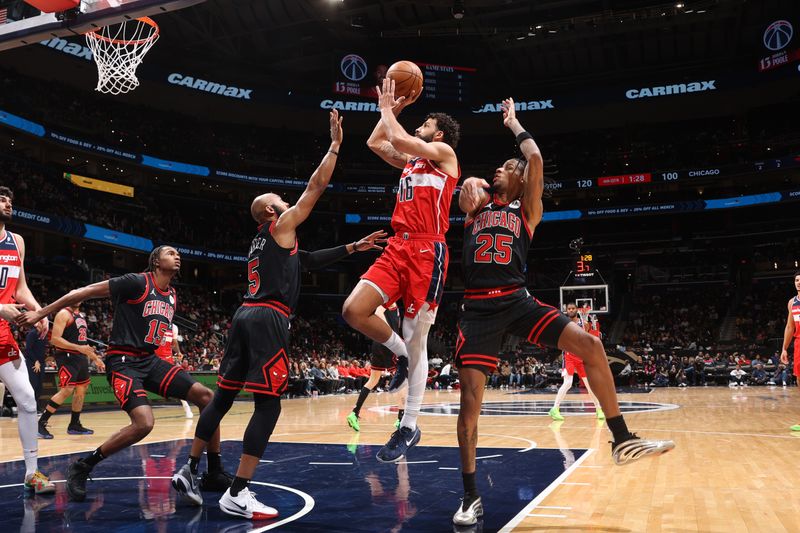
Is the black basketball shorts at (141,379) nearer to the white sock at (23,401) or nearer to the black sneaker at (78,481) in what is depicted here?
the black sneaker at (78,481)

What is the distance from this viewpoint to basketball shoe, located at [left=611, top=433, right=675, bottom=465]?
4.17 meters

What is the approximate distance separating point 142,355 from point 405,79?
2952 mm

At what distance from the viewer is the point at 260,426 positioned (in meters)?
4.39

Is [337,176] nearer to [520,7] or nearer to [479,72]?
[479,72]

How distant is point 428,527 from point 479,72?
34306mm

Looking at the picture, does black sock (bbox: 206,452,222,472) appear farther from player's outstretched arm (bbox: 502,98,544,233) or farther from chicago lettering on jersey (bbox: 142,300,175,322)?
player's outstretched arm (bbox: 502,98,544,233)

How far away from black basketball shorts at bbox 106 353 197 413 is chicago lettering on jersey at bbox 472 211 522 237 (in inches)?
101

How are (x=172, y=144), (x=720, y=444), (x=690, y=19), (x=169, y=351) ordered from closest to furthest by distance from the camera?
1. (x=720, y=444)
2. (x=169, y=351)
3. (x=690, y=19)
4. (x=172, y=144)

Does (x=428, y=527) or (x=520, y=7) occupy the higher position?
(x=520, y=7)

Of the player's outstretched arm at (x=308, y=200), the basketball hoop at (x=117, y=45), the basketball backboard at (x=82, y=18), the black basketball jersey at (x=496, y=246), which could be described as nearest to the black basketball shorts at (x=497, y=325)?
the black basketball jersey at (x=496, y=246)

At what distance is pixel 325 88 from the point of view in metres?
35.1

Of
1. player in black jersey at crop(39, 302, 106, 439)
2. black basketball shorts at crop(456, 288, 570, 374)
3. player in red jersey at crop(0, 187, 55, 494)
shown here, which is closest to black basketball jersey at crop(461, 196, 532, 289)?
black basketball shorts at crop(456, 288, 570, 374)

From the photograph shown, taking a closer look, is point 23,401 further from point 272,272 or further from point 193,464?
point 272,272

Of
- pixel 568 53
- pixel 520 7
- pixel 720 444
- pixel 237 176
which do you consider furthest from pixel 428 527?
pixel 568 53
